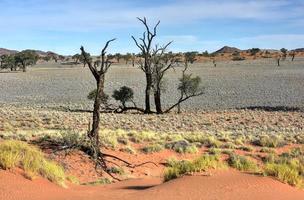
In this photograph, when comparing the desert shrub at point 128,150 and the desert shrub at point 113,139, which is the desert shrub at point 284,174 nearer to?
the desert shrub at point 128,150

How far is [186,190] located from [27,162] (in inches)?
162

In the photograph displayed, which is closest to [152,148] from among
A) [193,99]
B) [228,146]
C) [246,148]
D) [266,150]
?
[228,146]

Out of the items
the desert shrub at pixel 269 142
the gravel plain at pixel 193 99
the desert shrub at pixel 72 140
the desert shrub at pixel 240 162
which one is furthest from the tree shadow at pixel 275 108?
the desert shrub at pixel 72 140

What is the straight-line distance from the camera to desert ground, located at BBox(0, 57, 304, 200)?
41.5ft

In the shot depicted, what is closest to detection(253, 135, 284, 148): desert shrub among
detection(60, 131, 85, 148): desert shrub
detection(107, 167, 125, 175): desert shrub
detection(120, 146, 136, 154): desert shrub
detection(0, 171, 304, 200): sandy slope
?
detection(120, 146, 136, 154): desert shrub

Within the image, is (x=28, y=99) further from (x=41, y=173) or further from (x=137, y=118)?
(x=41, y=173)

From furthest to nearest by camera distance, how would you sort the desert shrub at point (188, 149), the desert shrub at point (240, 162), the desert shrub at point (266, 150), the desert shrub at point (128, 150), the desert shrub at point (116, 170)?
the desert shrub at point (266, 150) → the desert shrub at point (188, 149) → the desert shrub at point (128, 150) → the desert shrub at point (116, 170) → the desert shrub at point (240, 162)

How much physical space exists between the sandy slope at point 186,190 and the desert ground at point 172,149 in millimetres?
22

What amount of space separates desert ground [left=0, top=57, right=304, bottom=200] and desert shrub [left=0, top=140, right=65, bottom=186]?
4 cm

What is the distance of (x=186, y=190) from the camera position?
12.4 m

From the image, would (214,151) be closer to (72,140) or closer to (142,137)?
(142,137)

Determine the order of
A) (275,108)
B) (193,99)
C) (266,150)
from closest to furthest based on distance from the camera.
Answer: (266,150), (275,108), (193,99)

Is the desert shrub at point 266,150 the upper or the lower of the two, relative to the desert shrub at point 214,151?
lower

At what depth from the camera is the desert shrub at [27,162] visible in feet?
43.8
